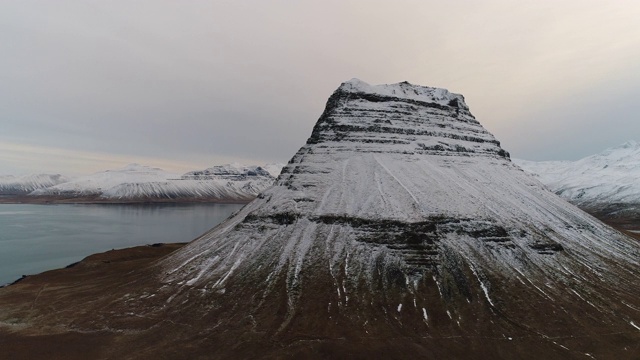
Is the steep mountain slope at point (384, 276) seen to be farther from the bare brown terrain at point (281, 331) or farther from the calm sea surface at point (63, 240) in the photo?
the calm sea surface at point (63, 240)

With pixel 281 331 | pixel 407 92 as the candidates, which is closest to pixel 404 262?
pixel 281 331

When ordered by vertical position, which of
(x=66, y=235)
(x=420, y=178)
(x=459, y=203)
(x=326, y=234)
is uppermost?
(x=420, y=178)

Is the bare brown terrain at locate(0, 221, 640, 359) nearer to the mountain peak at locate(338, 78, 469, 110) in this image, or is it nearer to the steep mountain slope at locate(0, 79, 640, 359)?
the steep mountain slope at locate(0, 79, 640, 359)

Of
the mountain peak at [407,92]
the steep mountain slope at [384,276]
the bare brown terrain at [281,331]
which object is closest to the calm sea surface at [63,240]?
the steep mountain slope at [384,276]

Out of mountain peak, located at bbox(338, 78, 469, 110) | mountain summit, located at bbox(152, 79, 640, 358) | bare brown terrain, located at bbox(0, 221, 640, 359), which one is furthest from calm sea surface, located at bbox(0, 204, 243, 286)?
mountain peak, located at bbox(338, 78, 469, 110)

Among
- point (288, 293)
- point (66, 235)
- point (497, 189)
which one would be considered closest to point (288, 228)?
point (288, 293)

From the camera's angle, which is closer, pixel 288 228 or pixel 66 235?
pixel 288 228

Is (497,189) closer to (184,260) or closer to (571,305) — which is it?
(571,305)
